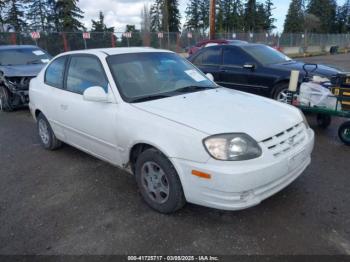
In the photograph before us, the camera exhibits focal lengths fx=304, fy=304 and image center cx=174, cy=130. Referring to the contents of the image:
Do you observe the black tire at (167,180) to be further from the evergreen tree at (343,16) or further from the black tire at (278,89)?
the evergreen tree at (343,16)

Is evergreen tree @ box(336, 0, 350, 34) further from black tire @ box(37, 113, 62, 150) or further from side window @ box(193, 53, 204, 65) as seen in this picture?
black tire @ box(37, 113, 62, 150)

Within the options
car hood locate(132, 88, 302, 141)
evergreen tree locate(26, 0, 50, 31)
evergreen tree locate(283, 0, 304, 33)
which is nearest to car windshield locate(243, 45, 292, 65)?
car hood locate(132, 88, 302, 141)

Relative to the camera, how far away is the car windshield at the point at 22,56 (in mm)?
8648

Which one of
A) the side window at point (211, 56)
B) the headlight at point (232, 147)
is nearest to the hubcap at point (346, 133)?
the headlight at point (232, 147)

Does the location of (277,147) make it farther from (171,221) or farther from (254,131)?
(171,221)

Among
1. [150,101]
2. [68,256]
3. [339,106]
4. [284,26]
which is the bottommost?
[68,256]

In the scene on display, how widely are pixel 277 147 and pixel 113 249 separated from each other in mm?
1730

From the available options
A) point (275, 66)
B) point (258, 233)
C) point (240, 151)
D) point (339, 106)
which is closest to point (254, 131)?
point (240, 151)

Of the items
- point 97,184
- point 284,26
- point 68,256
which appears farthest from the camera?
point 284,26

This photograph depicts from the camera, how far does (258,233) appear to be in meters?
2.79

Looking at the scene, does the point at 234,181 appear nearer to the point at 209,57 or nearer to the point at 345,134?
the point at 345,134

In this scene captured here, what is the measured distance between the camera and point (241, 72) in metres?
7.10

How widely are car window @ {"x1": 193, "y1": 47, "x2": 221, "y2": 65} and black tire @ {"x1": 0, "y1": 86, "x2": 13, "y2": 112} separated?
5.07 m

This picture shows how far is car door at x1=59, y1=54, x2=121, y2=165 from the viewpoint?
137 inches
